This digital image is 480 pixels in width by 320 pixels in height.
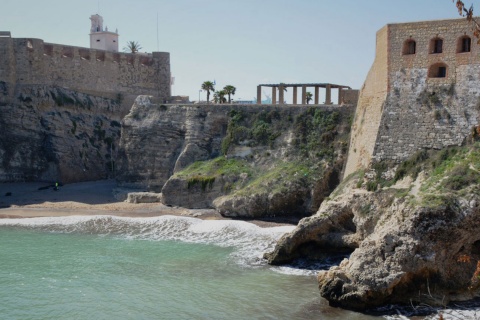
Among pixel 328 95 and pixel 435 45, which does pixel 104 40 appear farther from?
pixel 435 45

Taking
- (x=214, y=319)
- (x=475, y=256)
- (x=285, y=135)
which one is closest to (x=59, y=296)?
(x=214, y=319)

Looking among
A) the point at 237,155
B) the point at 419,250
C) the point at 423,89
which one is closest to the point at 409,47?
the point at 423,89

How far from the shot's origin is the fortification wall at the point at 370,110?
26297 millimetres

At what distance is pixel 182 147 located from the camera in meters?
36.5

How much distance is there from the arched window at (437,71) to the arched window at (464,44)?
946 millimetres

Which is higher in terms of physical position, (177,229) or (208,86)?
(208,86)

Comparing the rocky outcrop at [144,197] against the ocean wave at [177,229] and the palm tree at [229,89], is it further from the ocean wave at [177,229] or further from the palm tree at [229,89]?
the palm tree at [229,89]

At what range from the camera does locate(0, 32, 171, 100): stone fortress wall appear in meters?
41.3

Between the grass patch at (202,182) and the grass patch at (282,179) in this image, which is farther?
the grass patch at (202,182)

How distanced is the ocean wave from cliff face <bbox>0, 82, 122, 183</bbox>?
10.2 meters

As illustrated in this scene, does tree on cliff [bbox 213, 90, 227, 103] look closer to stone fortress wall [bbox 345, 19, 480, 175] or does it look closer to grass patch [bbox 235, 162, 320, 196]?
grass patch [bbox 235, 162, 320, 196]

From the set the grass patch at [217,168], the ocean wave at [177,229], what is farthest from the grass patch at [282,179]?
the ocean wave at [177,229]

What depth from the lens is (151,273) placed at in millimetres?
21797

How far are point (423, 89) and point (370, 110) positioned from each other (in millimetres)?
3237
